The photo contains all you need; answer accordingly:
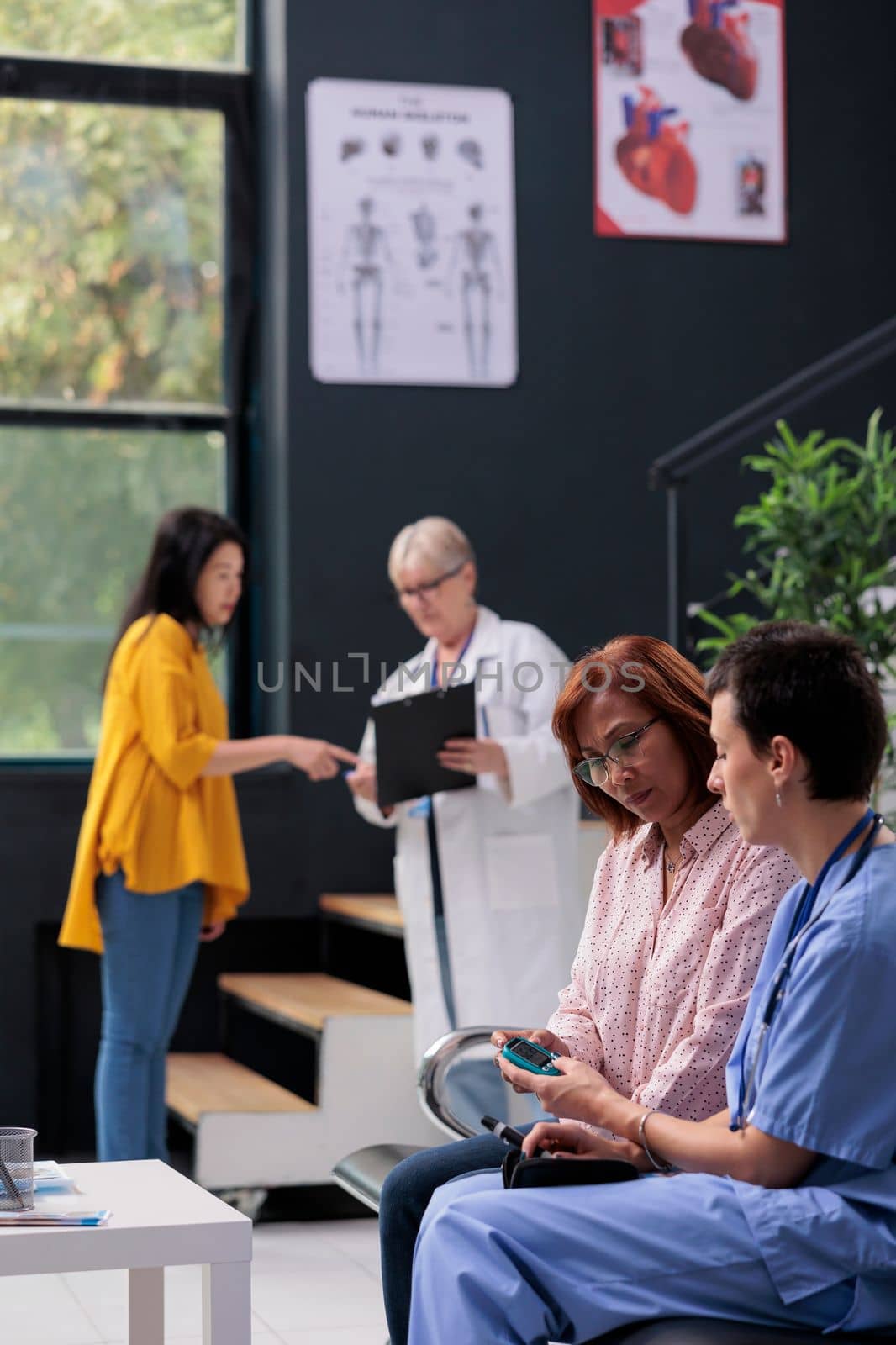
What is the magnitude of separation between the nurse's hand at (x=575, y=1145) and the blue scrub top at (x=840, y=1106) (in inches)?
8.4

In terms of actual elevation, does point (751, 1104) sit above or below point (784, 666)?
below

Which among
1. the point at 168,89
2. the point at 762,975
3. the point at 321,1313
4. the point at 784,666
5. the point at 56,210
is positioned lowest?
the point at 321,1313

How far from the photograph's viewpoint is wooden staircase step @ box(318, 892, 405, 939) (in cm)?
422

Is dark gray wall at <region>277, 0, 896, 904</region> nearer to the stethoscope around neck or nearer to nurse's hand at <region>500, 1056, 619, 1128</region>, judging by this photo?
nurse's hand at <region>500, 1056, 619, 1128</region>

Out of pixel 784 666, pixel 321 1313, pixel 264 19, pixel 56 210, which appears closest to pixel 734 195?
pixel 264 19

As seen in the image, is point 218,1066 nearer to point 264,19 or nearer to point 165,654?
point 165,654

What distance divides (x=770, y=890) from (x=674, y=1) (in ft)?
12.8

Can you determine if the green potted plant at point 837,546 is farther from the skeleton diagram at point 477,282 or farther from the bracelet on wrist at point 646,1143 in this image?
the bracelet on wrist at point 646,1143

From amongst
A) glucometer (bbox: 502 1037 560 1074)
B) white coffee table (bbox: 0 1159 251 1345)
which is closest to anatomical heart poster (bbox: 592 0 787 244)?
glucometer (bbox: 502 1037 560 1074)

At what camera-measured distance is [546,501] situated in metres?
4.99

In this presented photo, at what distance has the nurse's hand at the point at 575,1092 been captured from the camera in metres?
1.80

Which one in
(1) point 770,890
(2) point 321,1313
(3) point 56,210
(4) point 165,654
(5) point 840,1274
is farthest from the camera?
(3) point 56,210

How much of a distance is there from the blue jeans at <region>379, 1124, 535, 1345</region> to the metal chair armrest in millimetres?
357

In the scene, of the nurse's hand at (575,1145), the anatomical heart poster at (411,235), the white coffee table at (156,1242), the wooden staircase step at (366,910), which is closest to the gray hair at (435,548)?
the wooden staircase step at (366,910)
